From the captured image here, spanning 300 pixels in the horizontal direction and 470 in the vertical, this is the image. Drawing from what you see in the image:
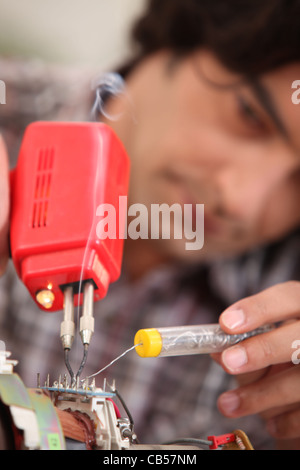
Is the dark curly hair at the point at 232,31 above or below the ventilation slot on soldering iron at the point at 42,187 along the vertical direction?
above

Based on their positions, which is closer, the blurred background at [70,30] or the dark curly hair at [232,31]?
the dark curly hair at [232,31]

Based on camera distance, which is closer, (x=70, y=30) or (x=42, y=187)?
(x=42, y=187)

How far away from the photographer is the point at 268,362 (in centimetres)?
38

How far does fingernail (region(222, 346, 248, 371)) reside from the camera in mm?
Result: 367

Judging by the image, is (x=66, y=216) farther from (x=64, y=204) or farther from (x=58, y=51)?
(x=58, y=51)

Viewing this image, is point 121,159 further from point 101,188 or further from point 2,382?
point 2,382

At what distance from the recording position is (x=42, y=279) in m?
0.32

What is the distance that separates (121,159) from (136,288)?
0.28 metres

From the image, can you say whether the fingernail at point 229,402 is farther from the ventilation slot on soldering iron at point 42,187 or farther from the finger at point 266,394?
the ventilation slot on soldering iron at point 42,187

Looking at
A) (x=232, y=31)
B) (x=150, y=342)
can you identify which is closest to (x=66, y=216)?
(x=150, y=342)

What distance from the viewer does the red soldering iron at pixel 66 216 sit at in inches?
12.6

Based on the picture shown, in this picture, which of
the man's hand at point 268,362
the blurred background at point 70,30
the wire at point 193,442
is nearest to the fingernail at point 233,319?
the man's hand at point 268,362

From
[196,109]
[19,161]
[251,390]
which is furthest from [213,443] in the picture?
[196,109]

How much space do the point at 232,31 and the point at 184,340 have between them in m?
0.43
